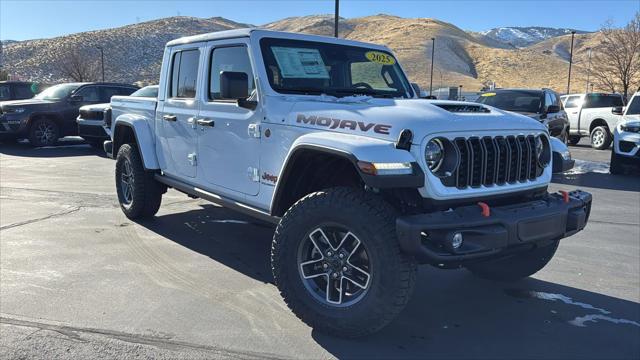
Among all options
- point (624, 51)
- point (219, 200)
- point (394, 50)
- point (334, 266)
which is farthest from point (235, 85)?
point (394, 50)

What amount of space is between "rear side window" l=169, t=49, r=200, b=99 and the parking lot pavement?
5.02 ft

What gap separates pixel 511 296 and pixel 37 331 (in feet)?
11.2

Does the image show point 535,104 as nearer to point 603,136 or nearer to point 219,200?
point 603,136

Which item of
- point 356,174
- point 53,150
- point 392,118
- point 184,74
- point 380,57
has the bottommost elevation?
point 53,150

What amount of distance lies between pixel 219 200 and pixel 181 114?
1037mm

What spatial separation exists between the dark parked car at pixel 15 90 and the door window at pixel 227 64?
14.1 metres

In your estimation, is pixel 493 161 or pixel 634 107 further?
pixel 634 107

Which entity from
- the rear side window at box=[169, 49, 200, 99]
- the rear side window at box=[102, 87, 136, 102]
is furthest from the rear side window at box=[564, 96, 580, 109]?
the rear side window at box=[169, 49, 200, 99]

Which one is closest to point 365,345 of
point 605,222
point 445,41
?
point 605,222

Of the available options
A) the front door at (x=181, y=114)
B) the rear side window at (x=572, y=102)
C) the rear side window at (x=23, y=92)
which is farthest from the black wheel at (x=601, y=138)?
the rear side window at (x=23, y=92)

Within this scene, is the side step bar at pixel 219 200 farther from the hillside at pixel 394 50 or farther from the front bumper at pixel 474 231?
the hillside at pixel 394 50

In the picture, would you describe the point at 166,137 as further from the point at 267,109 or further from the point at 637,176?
the point at 637,176

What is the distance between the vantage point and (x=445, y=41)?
123m

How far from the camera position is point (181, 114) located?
17.0 ft
